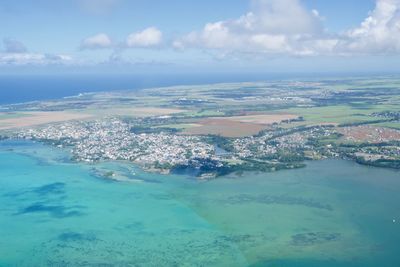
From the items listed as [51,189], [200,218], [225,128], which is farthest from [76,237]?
[225,128]

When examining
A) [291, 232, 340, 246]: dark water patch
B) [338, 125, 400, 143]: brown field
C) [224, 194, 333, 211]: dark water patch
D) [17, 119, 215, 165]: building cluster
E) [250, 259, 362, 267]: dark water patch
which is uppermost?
[17, 119, 215, 165]: building cluster

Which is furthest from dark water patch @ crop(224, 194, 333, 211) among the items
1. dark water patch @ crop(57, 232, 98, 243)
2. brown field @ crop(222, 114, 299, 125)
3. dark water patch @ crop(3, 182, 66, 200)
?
brown field @ crop(222, 114, 299, 125)

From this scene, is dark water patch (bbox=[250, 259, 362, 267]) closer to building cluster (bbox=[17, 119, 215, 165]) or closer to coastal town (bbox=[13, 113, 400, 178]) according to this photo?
coastal town (bbox=[13, 113, 400, 178])

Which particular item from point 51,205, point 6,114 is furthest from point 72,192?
point 6,114

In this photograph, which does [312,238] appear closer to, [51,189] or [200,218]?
[200,218]

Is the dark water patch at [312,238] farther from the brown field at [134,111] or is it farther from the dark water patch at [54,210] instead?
the brown field at [134,111]

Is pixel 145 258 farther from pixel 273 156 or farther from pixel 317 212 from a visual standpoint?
pixel 273 156
